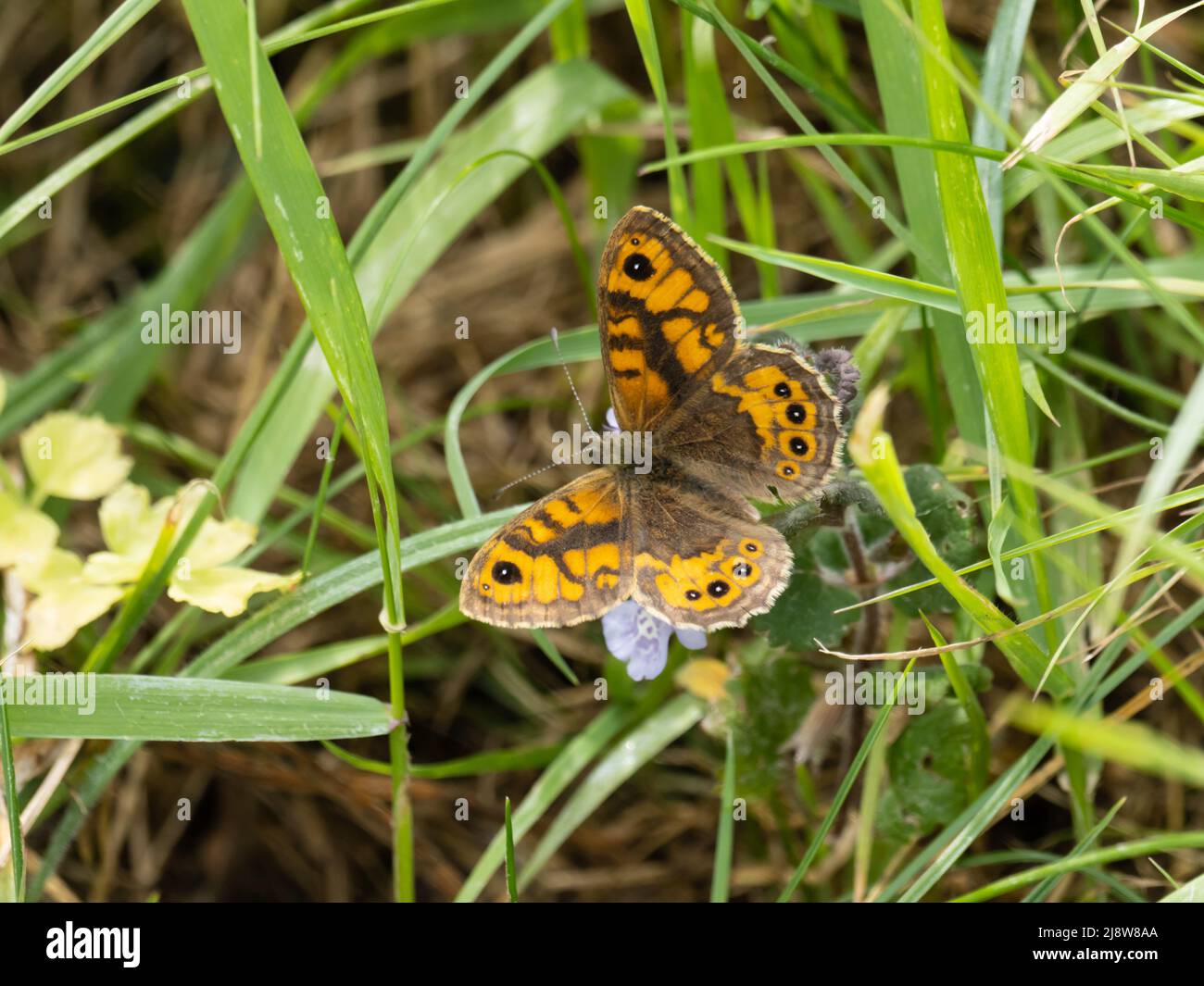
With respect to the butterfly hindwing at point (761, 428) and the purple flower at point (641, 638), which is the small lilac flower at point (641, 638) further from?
the butterfly hindwing at point (761, 428)

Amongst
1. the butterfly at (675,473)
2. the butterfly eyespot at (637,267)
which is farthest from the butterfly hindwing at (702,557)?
the butterfly eyespot at (637,267)

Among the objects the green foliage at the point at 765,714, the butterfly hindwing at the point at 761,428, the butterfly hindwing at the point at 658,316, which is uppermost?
the butterfly hindwing at the point at 658,316

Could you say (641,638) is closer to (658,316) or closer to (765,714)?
(765,714)

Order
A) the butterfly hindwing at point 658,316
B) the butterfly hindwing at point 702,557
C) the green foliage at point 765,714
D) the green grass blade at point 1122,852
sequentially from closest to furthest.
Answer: the green grass blade at point 1122,852, the butterfly hindwing at point 702,557, the butterfly hindwing at point 658,316, the green foliage at point 765,714

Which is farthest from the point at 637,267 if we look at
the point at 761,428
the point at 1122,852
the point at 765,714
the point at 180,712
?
the point at 1122,852
